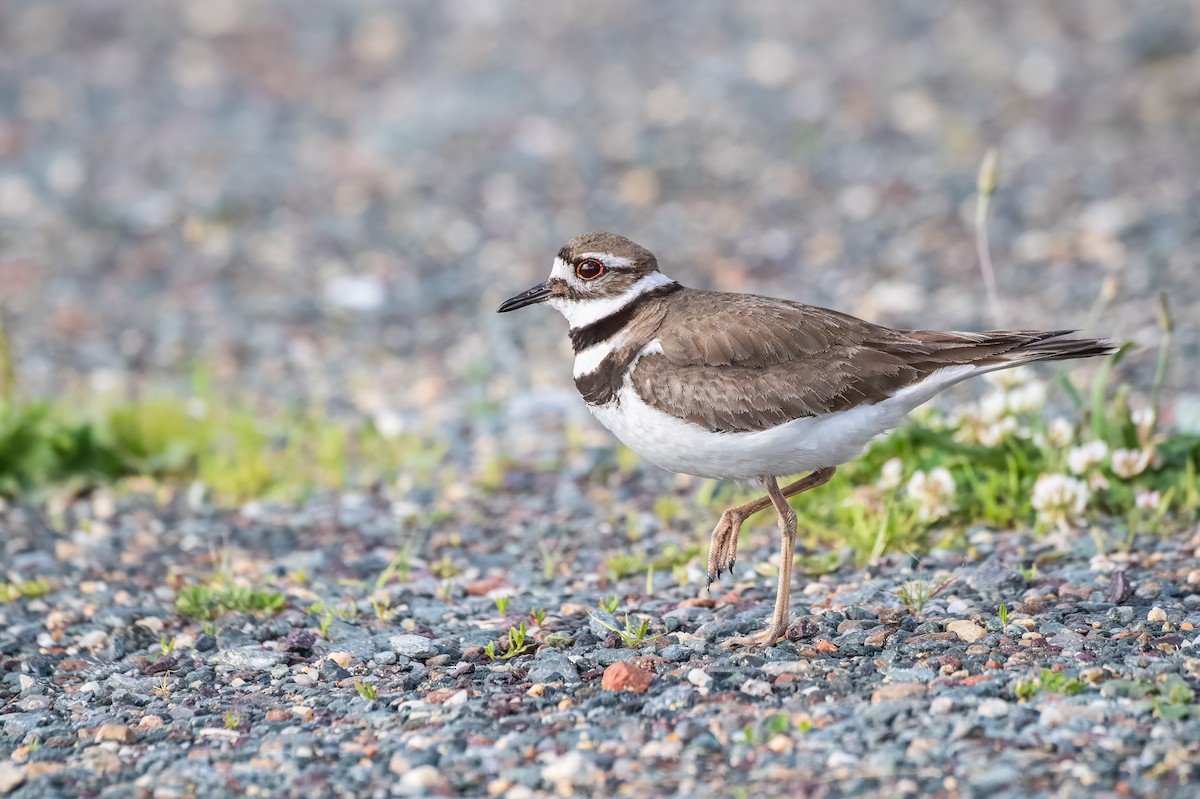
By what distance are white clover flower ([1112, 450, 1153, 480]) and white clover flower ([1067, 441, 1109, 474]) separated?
0.20 ft

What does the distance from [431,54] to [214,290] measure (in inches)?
232

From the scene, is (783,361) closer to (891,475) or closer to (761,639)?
(761,639)

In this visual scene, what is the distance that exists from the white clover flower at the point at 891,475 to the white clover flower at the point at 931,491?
15cm

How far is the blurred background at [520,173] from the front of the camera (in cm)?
994

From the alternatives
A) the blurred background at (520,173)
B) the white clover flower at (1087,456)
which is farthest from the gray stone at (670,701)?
the blurred background at (520,173)

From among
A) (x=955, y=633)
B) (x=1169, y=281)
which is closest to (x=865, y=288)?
(x=1169, y=281)

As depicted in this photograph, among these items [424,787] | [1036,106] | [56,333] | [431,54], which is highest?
[431,54]

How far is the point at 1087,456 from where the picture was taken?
608 centimetres

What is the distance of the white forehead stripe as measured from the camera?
5.45m

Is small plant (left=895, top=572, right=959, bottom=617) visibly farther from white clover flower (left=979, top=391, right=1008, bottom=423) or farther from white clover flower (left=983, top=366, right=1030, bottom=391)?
white clover flower (left=983, top=366, right=1030, bottom=391)

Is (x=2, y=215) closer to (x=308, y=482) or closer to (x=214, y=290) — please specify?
(x=214, y=290)

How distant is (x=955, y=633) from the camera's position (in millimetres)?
5020

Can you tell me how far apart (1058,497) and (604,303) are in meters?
2.10

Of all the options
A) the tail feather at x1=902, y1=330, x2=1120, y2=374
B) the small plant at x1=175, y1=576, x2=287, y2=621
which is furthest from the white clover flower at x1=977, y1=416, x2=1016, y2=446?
the small plant at x1=175, y1=576, x2=287, y2=621
